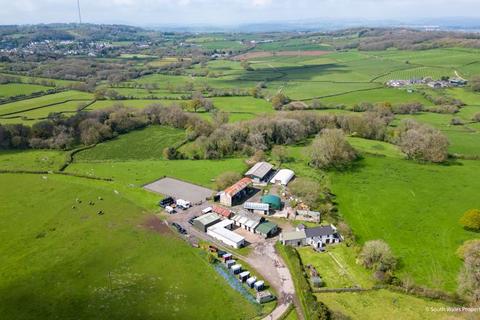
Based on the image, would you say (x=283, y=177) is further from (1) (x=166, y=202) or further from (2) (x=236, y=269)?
(2) (x=236, y=269)

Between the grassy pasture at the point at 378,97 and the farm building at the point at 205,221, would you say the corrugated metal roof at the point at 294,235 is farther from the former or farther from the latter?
the grassy pasture at the point at 378,97

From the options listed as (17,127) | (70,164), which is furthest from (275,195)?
(17,127)

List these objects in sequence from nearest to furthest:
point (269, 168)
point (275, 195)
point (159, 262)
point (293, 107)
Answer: point (159, 262) < point (275, 195) < point (269, 168) < point (293, 107)

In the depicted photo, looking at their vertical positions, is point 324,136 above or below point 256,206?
above

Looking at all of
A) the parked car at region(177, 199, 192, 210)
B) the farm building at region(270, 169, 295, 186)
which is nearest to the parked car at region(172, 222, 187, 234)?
the parked car at region(177, 199, 192, 210)

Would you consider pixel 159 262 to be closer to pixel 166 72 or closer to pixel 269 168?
pixel 269 168

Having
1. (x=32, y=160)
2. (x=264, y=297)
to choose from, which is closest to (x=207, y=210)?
(x=264, y=297)
